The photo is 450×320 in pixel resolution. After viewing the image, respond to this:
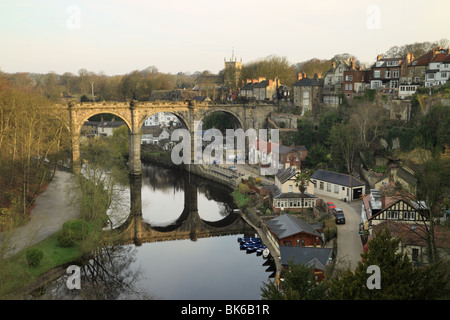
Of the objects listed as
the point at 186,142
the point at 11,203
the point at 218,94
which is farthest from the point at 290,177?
the point at 218,94

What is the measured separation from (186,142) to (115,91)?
172 feet

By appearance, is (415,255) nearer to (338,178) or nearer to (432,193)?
(432,193)

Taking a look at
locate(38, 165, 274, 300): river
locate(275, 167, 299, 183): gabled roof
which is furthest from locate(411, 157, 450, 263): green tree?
locate(275, 167, 299, 183): gabled roof

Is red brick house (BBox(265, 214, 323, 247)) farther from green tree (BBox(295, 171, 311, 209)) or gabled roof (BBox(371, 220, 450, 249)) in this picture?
green tree (BBox(295, 171, 311, 209))

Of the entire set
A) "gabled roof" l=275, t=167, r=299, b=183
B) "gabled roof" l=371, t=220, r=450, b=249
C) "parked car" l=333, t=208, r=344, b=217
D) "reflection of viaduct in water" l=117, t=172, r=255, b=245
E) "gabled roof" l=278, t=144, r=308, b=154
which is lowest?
"reflection of viaduct in water" l=117, t=172, r=255, b=245

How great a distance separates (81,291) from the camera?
21172 millimetres

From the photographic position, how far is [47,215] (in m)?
29.8

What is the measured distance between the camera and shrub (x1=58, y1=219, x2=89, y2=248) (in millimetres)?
25141

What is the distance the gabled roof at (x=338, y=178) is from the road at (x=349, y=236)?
1.43m

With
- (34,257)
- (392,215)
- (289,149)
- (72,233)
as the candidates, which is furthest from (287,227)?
(289,149)

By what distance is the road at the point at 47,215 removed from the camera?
963 inches

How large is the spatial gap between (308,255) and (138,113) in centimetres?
3431

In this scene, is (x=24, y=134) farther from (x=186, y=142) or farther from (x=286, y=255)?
(x=186, y=142)

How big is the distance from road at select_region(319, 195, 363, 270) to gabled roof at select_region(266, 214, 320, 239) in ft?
5.79
